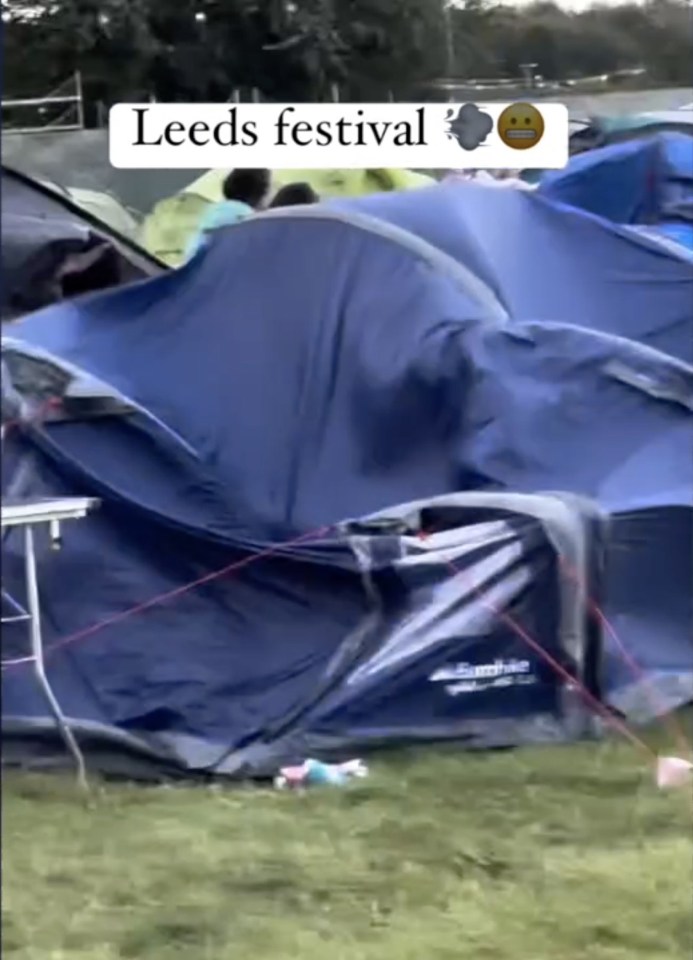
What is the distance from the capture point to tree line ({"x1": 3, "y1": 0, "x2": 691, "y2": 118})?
364 cm

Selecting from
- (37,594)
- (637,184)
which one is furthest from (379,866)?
(637,184)

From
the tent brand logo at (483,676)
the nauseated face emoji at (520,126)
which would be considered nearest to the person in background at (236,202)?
the nauseated face emoji at (520,126)

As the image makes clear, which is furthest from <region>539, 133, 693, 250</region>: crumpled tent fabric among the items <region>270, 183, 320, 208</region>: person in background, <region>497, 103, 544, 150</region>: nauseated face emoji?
<region>497, 103, 544, 150</region>: nauseated face emoji

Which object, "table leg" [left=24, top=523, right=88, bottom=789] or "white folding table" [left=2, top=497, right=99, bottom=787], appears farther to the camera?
"table leg" [left=24, top=523, right=88, bottom=789]

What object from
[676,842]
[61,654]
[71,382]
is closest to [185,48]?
[71,382]

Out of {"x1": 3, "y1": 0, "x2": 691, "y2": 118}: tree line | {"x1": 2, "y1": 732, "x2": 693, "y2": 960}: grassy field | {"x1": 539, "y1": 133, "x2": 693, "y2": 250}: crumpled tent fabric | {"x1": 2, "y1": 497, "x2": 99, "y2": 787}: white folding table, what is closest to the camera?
{"x1": 2, "y1": 732, "x2": 693, "y2": 960}: grassy field

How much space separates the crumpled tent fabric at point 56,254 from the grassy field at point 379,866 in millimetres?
940

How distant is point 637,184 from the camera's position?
4.52 metres

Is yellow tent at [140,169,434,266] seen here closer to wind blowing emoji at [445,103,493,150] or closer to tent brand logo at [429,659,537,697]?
wind blowing emoji at [445,103,493,150]

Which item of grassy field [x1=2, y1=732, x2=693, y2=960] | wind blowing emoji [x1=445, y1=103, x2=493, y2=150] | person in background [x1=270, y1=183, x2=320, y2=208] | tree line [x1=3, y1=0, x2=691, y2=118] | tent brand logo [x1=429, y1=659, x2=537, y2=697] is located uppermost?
tree line [x1=3, y1=0, x2=691, y2=118]

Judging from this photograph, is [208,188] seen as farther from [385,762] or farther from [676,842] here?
[676,842]

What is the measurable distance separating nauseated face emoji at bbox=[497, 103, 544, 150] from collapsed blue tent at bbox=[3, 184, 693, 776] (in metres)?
0.53

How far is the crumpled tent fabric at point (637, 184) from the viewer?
4367 mm

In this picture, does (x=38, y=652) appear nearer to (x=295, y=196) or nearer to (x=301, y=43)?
(x=295, y=196)
